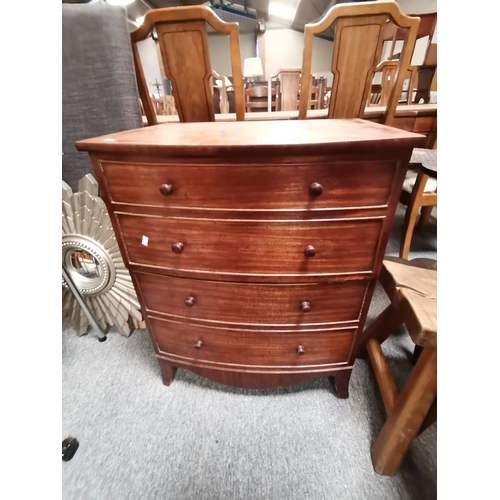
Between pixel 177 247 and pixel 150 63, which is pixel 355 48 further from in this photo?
pixel 150 63

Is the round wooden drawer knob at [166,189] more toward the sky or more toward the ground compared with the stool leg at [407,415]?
more toward the sky

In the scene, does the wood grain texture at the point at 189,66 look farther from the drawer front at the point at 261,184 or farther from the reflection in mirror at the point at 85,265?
the reflection in mirror at the point at 85,265

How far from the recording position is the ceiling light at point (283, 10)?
26.4 feet

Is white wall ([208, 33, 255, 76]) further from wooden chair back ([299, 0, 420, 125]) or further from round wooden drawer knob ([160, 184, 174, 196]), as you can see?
round wooden drawer knob ([160, 184, 174, 196])

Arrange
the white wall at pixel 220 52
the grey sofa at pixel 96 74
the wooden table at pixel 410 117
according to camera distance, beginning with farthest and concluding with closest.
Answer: the white wall at pixel 220 52 < the wooden table at pixel 410 117 < the grey sofa at pixel 96 74

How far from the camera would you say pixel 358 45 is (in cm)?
114

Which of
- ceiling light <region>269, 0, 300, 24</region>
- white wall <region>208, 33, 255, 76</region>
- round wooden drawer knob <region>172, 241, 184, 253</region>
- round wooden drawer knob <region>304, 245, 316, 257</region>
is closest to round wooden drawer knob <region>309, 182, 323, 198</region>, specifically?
round wooden drawer knob <region>304, 245, 316, 257</region>

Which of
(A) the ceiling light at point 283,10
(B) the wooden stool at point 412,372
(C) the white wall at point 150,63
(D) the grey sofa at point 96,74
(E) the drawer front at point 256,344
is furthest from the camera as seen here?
(C) the white wall at point 150,63

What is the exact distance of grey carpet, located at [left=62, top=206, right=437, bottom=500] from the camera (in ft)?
3.00

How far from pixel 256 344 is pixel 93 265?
1021 mm

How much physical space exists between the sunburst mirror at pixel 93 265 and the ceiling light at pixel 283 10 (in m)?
9.40

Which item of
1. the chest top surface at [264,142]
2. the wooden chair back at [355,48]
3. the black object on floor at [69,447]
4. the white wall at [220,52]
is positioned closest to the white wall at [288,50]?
the white wall at [220,52]

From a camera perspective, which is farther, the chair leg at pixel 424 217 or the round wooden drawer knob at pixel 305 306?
the chair leg at pixel 424 217
